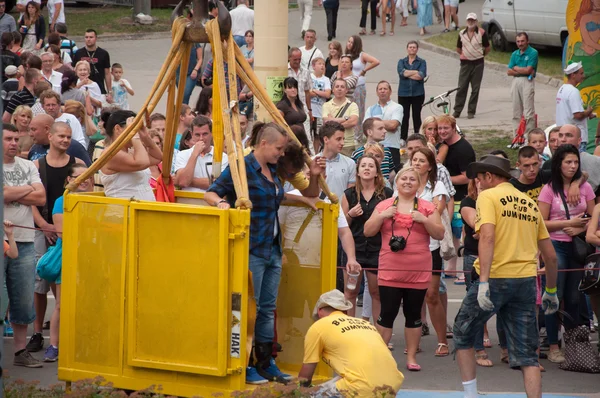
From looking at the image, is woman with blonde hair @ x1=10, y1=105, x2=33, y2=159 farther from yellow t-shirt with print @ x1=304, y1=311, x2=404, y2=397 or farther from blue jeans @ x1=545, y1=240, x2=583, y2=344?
blue jeans @ x1=545, y1=240, x2=583, y2=344

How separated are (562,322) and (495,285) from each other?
1.74 metres

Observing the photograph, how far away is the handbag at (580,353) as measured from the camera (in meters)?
8.48

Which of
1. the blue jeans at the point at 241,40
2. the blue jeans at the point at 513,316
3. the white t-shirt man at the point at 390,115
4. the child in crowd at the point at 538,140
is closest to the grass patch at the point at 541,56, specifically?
the blue jeans at the point at 241,40

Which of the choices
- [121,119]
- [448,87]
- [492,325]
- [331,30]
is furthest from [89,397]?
[331,30]

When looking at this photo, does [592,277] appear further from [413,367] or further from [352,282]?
[352,282]

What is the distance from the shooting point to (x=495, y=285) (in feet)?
23.8

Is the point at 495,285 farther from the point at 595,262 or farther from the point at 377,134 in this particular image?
the point at 377,134

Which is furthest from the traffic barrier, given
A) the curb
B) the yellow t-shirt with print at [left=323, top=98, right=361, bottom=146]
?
the curb

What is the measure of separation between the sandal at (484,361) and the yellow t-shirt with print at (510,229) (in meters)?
1.63

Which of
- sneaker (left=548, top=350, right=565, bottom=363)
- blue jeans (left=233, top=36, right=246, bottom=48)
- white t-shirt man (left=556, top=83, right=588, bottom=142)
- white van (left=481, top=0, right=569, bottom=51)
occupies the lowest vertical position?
sneaker (left=548, top=350, right=565, bottom=363)

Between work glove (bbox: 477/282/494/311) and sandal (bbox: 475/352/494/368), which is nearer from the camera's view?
work glove (bbox: 477/282/494/311)

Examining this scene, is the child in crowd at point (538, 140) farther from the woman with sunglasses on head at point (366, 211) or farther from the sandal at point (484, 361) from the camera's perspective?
the sandal at point (484, 361)

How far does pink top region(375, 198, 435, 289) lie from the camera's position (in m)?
8.32

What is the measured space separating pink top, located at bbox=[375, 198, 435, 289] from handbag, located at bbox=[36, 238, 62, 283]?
2781 mm
